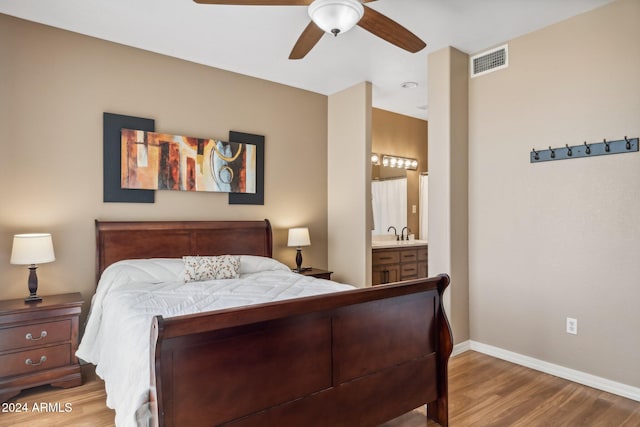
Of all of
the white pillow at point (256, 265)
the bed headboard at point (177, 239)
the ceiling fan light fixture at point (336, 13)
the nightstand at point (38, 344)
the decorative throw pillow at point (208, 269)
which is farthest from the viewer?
the white pillow at point (256, 265)

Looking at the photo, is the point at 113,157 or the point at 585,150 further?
the point at 113,157

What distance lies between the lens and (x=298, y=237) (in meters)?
4.10

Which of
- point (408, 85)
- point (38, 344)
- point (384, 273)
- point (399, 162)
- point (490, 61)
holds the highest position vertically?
point (408, 85)

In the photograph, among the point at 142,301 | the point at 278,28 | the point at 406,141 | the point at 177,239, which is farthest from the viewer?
the point at 406,141

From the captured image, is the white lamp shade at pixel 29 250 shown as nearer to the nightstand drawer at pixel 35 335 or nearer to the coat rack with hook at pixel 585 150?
the nightstand drawer at pixel 35 335

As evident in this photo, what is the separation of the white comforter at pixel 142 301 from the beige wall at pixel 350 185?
1.07 m

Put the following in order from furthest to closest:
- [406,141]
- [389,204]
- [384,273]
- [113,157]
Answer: [406,141] → [389,204] → [384,273] → [113,157]

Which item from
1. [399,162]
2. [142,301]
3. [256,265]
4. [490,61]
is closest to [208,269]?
[256,265]

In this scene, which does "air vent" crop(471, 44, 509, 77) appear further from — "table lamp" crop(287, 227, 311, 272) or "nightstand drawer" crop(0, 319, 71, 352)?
"nightstand drawer" crop(0, 319, 71, 352)

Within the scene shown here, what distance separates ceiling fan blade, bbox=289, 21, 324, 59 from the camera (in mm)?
2398

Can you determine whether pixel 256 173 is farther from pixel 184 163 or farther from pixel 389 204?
pixel 389 204

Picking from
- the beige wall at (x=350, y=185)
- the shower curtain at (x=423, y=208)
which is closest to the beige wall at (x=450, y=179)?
the beige wall at (x=350, y=185)

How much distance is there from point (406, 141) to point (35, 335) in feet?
16.2

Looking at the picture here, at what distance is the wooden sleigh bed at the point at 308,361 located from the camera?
1417 millimetres
